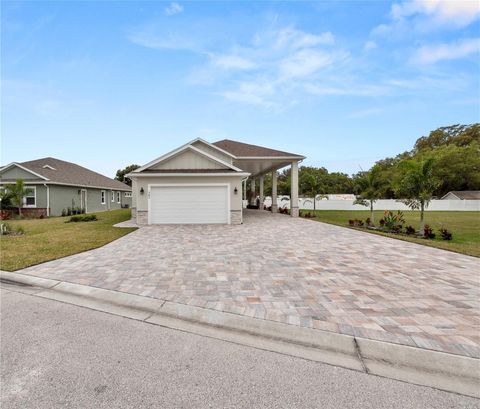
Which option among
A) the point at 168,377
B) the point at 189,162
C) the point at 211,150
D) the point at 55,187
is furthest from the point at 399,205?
the point at 55,187

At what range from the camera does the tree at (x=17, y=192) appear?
17156mm

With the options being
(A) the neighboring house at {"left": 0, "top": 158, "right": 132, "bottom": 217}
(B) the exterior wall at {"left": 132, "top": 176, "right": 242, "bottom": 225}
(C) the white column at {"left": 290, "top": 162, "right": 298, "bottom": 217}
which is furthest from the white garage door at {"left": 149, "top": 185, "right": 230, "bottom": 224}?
(A) the neighboring house at {"left": 0, "top": 158, "right": 132, "bottom": 217}

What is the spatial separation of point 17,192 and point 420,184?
23877 mm

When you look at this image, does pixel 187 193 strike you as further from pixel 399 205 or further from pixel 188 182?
pixel 399 205

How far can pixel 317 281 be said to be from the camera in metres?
4.74

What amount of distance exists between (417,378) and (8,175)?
26002 millimetres

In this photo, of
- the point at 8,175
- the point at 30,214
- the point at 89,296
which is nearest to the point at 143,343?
the point at 89,296

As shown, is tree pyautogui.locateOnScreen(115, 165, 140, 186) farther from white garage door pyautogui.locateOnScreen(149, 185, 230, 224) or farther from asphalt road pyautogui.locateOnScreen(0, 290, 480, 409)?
asphalt road pyautogui.locateOnScreen(0, 290, 480, 409)

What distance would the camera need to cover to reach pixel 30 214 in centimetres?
1864

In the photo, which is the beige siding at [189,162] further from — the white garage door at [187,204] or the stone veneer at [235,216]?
the stone veneer at [235,216]

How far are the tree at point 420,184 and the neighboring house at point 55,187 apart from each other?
22.7 m

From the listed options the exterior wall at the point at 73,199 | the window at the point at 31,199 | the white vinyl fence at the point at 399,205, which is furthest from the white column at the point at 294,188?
the window at the point at 31,199

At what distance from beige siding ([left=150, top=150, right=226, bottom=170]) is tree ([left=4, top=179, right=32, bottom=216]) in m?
11.1

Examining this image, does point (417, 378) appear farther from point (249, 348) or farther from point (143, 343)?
point (143, 343)
